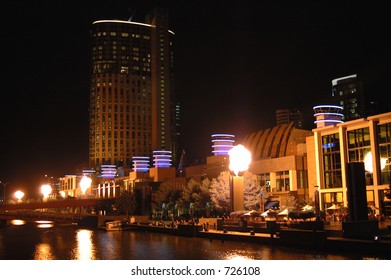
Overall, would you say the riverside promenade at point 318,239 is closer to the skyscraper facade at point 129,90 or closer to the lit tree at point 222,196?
the lit tree at point 222,196

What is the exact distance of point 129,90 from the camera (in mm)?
187000

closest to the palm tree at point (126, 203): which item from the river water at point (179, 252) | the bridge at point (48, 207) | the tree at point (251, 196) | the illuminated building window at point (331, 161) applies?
the bridge at point (48, 207)

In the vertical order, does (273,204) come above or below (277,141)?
below

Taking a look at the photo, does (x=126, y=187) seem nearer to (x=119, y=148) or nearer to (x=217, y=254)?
(x=119, y=148)

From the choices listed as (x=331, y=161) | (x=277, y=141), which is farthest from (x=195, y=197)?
(x=277, y=141)

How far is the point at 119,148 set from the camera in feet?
610

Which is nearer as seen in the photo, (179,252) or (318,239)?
(318,239)

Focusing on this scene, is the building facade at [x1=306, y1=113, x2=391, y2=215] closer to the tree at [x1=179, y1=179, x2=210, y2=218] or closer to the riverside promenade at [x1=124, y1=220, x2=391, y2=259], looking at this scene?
the tree at [x1=179, y1=179, x2=210, y2=218]

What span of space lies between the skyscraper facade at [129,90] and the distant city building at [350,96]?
66840 millimetres

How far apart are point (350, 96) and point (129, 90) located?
85134 millimetres

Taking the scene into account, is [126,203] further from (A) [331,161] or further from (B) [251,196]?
(A) [331,161]

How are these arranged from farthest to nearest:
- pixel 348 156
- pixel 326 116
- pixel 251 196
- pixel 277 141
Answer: pixel 277 141
pixel 326 116
pixel 251 196
pixel 348 156

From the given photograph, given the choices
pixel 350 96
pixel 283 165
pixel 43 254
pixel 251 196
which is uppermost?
pixel 350 96

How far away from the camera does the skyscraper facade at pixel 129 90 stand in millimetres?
185000
